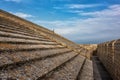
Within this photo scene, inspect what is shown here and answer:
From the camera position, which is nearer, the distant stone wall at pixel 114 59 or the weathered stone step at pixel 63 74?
the weathered stone step at pixel 63 74

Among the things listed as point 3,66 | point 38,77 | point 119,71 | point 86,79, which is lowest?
point 119,71

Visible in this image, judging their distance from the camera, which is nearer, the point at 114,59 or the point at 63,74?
the point at 63,74

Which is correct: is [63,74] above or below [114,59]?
above

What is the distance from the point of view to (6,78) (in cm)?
173

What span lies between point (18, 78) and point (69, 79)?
1.05 meters

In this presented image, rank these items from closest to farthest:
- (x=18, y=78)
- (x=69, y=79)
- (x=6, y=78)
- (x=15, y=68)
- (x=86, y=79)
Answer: (x=6, y=78), (x=18, y=78), (x=15, y=68), (x=69, y=79), (x=86, y=79)

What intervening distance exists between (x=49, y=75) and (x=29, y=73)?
1.40ft

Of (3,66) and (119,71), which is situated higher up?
(3,66)

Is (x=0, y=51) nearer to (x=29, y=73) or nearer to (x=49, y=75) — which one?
(x=29, y=73)

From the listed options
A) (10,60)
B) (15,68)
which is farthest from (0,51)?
(15,68)

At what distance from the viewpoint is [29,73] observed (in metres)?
2.14

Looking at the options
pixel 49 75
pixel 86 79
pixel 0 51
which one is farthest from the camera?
pixel 86 79

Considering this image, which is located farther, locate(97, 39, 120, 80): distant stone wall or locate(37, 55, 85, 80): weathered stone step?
locate(97, 39, 120, 80): distant stone wall

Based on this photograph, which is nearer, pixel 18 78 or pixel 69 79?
pixel 18 78
